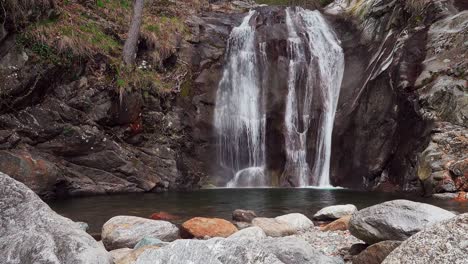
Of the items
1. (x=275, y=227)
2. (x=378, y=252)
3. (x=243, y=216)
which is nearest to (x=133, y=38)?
(x=243, y=216)

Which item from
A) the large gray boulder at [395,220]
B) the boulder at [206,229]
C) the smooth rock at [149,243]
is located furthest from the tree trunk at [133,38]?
the large gray boulder at [395,220]

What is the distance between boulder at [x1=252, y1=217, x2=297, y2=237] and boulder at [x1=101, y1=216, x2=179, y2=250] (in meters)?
1.46

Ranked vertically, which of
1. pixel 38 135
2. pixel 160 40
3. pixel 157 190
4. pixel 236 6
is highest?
pixel 236 6

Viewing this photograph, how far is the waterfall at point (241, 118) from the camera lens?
1711cm

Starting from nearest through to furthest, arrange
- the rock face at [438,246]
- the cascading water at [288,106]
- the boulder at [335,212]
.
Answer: the rock face at [438,246], the boulder at [335,212], the cascading water at [288,106]

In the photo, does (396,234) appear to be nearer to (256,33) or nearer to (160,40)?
(160,40)

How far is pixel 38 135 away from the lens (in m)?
12.7

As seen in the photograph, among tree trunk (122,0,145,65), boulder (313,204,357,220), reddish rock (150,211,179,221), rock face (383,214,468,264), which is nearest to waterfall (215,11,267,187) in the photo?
tree trunk (122,0,145,65)

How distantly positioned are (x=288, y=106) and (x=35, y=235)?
48.5 ft

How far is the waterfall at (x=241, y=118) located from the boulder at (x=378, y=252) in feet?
40.1

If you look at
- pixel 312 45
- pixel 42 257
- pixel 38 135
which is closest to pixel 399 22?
pixel 312 45

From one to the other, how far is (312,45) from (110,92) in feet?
30.6

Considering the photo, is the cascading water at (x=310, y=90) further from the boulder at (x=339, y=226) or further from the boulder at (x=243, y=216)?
the boulder at (x=339, y=226)

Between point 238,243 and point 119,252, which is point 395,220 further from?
point 119,252
